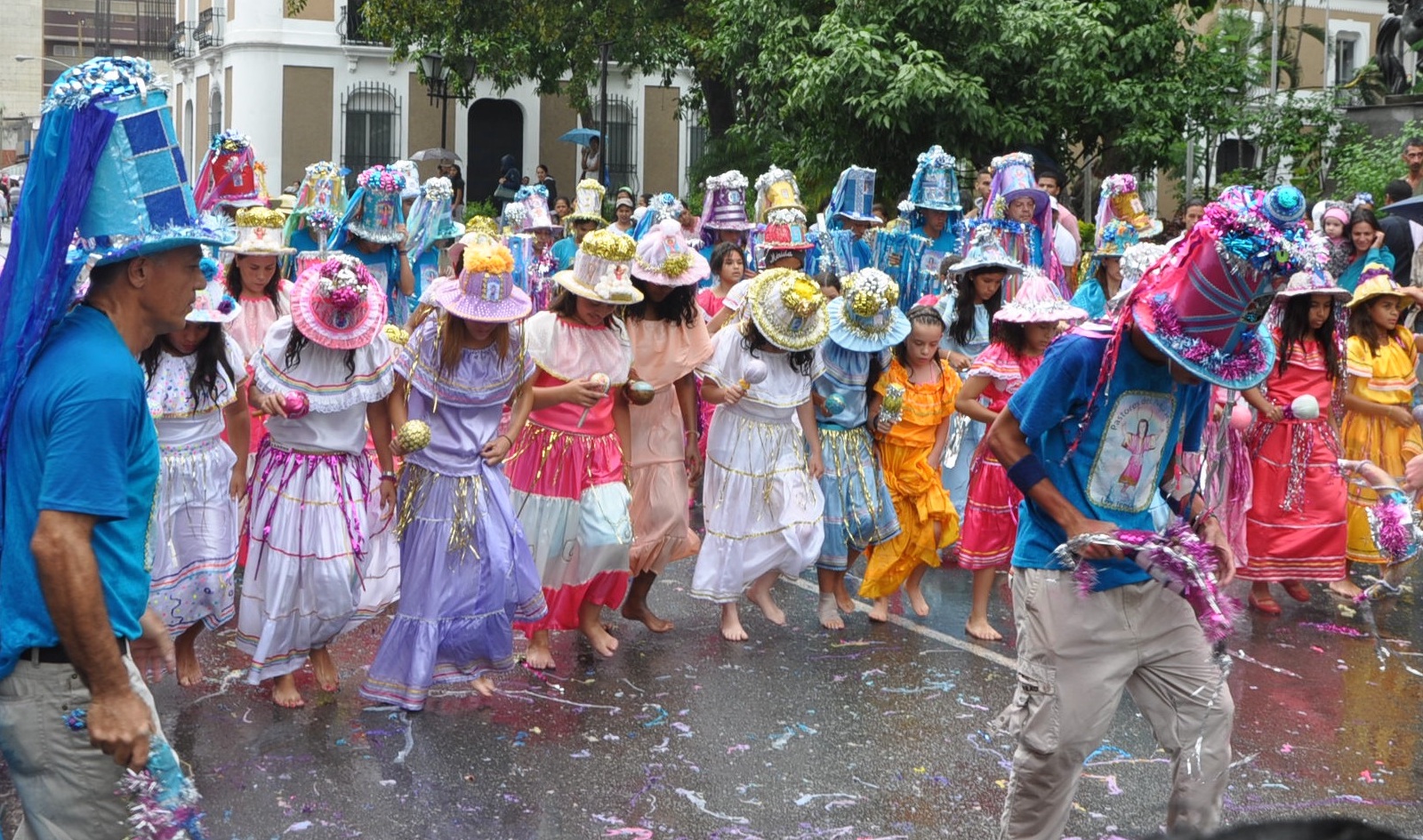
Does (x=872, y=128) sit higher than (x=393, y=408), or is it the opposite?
(x=872, y=128)

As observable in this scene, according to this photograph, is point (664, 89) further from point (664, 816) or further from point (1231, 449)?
point (664, 816)

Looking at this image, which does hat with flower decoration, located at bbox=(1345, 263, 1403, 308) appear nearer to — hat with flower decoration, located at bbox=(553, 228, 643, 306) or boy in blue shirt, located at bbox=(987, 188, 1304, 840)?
hat with flower decoration, located at bbox=(553, 228, 643, 306)

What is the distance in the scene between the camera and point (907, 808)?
5250 mm

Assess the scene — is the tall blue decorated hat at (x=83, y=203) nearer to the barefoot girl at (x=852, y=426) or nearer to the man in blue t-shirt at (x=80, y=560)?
the man in blue t-shirt at (x=80, y=560)

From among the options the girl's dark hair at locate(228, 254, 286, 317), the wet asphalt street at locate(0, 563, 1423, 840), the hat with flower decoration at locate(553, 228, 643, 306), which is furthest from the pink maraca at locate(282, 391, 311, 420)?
the girl's dark hair at locate(228, 254, 286, 317)

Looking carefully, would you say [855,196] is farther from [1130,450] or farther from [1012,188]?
[1130,450]

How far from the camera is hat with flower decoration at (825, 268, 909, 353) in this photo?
25.7 ft

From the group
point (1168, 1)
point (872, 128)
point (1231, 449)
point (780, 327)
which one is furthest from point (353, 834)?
point (1168, 1)

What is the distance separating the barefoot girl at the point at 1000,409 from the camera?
7508 mm

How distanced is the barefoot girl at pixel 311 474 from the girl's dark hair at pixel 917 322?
3.00 meters

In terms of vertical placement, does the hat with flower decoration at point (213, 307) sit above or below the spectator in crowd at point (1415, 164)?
below

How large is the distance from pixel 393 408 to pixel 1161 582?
328 cm

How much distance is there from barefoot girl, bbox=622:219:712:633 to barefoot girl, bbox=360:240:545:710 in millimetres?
1152

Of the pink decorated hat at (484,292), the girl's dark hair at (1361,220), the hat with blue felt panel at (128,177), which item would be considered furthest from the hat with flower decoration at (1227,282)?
the girl's dark hair at (1361,220)
